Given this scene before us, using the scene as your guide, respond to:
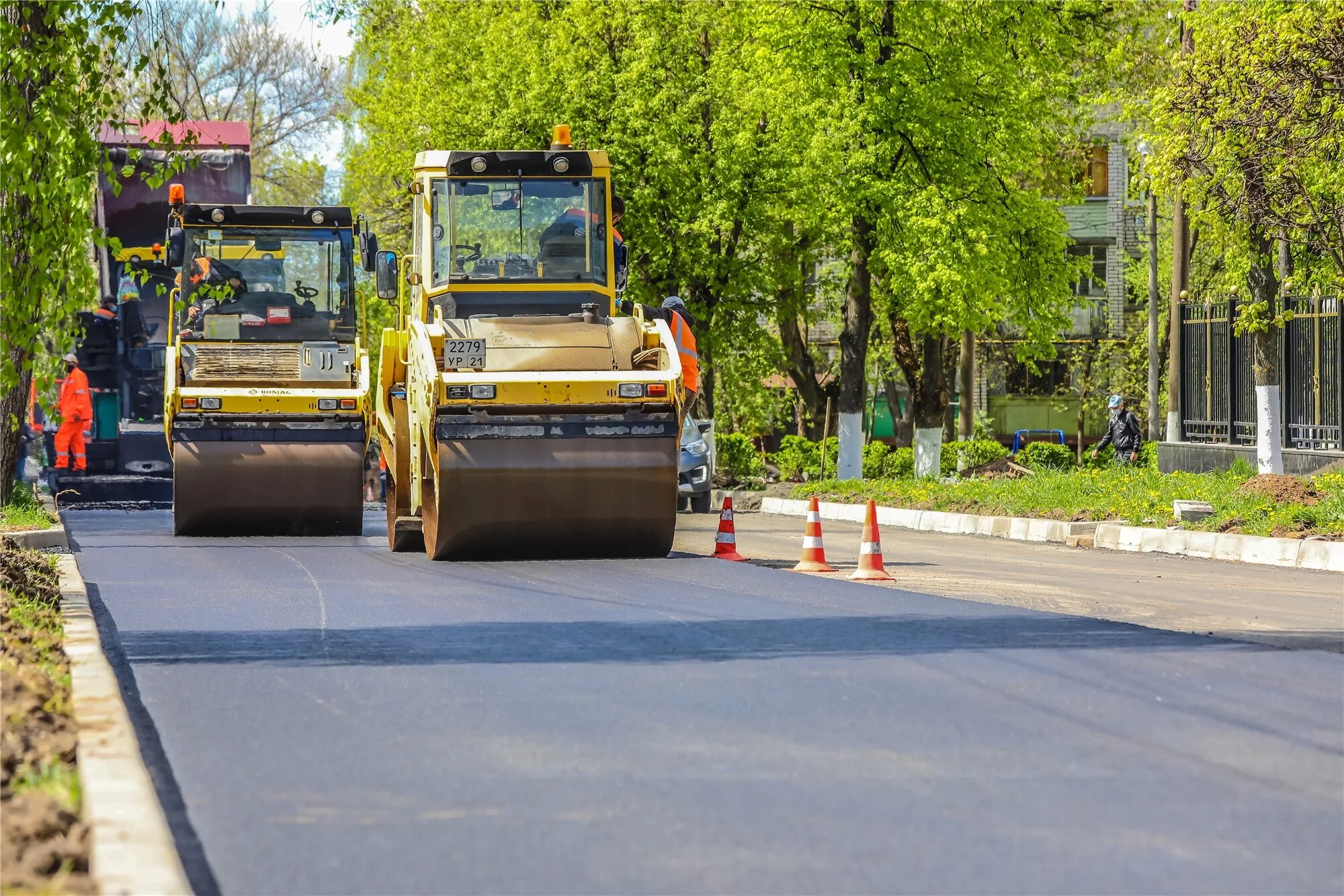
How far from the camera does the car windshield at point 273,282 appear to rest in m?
20.4

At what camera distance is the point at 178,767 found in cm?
638

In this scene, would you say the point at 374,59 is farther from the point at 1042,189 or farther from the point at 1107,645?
the point at 1107,645

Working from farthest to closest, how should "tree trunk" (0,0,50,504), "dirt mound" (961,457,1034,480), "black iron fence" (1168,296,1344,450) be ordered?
1. "dirt mound" (961,457,1034,480)
2. "black iron fence" (1168,296,1344,450)
3. "tree trunk" (0,0,50,504)

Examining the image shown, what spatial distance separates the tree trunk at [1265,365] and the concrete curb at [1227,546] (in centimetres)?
409

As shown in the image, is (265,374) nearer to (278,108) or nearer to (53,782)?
(53,782)

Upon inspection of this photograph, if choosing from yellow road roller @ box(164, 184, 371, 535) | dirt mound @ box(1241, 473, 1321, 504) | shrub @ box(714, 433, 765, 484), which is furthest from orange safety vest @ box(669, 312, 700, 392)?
shrub @ box(714, 433, 765, 484)

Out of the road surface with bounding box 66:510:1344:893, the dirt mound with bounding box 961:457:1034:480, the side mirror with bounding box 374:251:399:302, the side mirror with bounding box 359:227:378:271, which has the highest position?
the side mirror with bounding box 359:227:378:271

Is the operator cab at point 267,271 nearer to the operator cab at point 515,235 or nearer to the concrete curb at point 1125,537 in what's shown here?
the operator cab at point 515,235

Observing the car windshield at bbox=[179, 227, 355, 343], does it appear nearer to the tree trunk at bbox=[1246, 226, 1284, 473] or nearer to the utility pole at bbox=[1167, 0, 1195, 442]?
the utility pole at bbox=[1167, 0, 1195, 442]

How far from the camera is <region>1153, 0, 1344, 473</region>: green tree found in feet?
73.9

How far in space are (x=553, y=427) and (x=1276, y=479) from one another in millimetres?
9192

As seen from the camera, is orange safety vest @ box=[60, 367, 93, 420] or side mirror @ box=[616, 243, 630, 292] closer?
side mirror @ box=[616, 243, 630, 292]

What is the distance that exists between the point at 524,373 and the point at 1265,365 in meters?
→ 13.7

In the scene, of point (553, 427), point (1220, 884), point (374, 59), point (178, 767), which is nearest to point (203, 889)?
point (178, 767)
